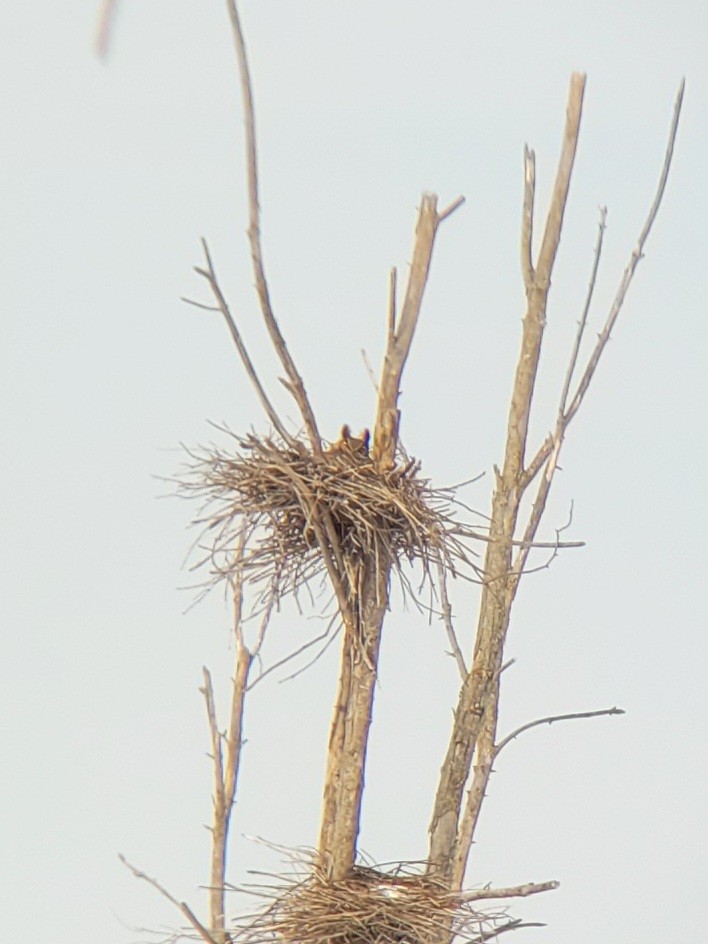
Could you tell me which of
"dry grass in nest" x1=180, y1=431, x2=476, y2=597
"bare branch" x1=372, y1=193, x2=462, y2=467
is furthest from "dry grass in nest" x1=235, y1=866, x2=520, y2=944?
"bare branch" x1=372, y1=193, x2=462, y2=467

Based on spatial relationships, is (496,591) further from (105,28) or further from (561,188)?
(105,28)

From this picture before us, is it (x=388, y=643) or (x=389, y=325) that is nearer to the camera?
(x=389, y=325)

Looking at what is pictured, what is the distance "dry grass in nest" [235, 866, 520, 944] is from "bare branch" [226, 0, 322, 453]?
0.38 m

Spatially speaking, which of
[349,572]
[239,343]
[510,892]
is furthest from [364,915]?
[239,343]

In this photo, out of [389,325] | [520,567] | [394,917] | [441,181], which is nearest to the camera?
[394,917]

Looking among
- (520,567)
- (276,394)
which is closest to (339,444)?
(520,567)

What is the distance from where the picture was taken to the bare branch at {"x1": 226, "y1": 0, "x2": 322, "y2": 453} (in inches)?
44.5

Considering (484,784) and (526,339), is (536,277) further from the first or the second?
(484,784)

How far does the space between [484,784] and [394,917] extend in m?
0.19

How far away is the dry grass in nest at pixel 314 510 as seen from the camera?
4.07 ft

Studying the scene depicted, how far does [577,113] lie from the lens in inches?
58.2

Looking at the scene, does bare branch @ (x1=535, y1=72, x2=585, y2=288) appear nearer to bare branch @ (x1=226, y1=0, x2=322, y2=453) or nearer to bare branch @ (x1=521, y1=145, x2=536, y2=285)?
bare branch @ (x1=521, y1=145, x2=536, y2=285)

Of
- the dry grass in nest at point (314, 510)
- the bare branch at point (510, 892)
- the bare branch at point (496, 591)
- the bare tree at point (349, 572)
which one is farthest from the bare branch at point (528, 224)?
the bare branch at point (510, 892)

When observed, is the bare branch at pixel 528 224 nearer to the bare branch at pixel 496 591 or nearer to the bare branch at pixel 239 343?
the bare branch at pixel 496 591
